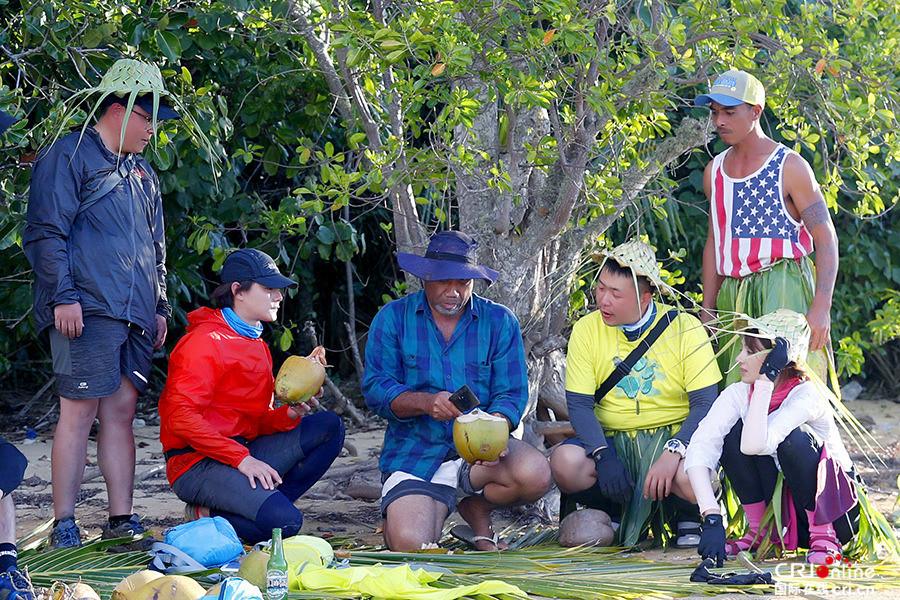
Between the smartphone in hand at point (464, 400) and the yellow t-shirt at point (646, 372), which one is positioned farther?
the yellow t-shirt at point (646, 372)

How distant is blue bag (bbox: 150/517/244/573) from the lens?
4.16m

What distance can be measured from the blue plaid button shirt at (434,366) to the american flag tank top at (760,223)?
3.05ft

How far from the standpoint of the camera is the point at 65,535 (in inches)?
176

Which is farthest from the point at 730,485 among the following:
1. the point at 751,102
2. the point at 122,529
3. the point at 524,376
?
the point at 122,529

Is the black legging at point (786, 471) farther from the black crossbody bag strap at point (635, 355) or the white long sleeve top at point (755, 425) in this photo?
the black crossbody bag strap at point (635, 355)

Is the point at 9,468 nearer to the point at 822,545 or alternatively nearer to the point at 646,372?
the point at 646,372

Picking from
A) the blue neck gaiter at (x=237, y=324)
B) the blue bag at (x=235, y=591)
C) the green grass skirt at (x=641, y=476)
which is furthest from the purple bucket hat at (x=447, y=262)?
the blue bag at (x=235, y=591)

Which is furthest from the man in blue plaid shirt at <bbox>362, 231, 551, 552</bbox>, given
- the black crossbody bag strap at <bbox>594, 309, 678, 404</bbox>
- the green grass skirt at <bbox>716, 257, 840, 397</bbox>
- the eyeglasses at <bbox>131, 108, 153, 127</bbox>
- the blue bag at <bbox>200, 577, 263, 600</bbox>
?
the blue bag at <bbox>200, 577, 263, 600</bbox>

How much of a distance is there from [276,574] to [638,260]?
77.0 inches

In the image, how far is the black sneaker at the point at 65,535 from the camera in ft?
14.6

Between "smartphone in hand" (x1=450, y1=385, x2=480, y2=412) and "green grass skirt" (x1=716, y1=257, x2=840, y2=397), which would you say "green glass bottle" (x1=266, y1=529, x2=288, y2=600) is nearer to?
"smartphone in hand" (x1=450, y1=385, x2=480, y2=412)

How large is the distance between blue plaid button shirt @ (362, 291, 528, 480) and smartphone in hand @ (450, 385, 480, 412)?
0.18 m

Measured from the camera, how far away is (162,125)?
5539mm

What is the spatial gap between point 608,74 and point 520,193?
89 centimetres
